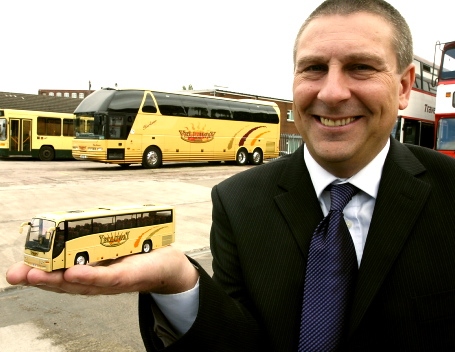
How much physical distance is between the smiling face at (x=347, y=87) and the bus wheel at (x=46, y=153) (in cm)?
2653

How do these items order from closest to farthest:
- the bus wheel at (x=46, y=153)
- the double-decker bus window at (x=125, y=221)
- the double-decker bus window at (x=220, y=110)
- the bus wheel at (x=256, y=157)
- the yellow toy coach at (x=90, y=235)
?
the yellow toy coach at (x=90, y=235) → the double-decker bus window at (x=125, y=221) → the double-decker bus window at (x=220, y=110) → the bus wheel at (x=46, y=153) → the bus wheel at (x=256, y=157)

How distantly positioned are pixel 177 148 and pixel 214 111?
3.18m

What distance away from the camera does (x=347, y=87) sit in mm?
1593

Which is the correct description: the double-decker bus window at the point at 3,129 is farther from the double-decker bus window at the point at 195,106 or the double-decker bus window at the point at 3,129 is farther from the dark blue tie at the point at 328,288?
the dark blue tie at the point at 328,288

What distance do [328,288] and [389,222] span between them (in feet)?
0.98

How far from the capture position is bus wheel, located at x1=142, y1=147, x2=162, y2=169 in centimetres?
2171

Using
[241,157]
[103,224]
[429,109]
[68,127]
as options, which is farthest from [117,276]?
[68,127]

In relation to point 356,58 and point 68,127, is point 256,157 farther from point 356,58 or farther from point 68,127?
point 356,58

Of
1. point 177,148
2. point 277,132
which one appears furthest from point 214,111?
point 277,132

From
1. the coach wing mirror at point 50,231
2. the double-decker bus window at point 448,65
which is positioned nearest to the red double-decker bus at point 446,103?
Result: the double-decker bus window at point 448,65

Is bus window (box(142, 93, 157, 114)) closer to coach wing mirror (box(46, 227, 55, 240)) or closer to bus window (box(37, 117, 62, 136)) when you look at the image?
bus window (box(37, 117, 62, 136))

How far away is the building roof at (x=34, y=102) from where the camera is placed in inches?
1367

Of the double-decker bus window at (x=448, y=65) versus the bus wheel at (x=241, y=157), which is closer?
the double-decker bus window at (x=448, y=65)

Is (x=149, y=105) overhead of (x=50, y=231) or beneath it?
overhead
